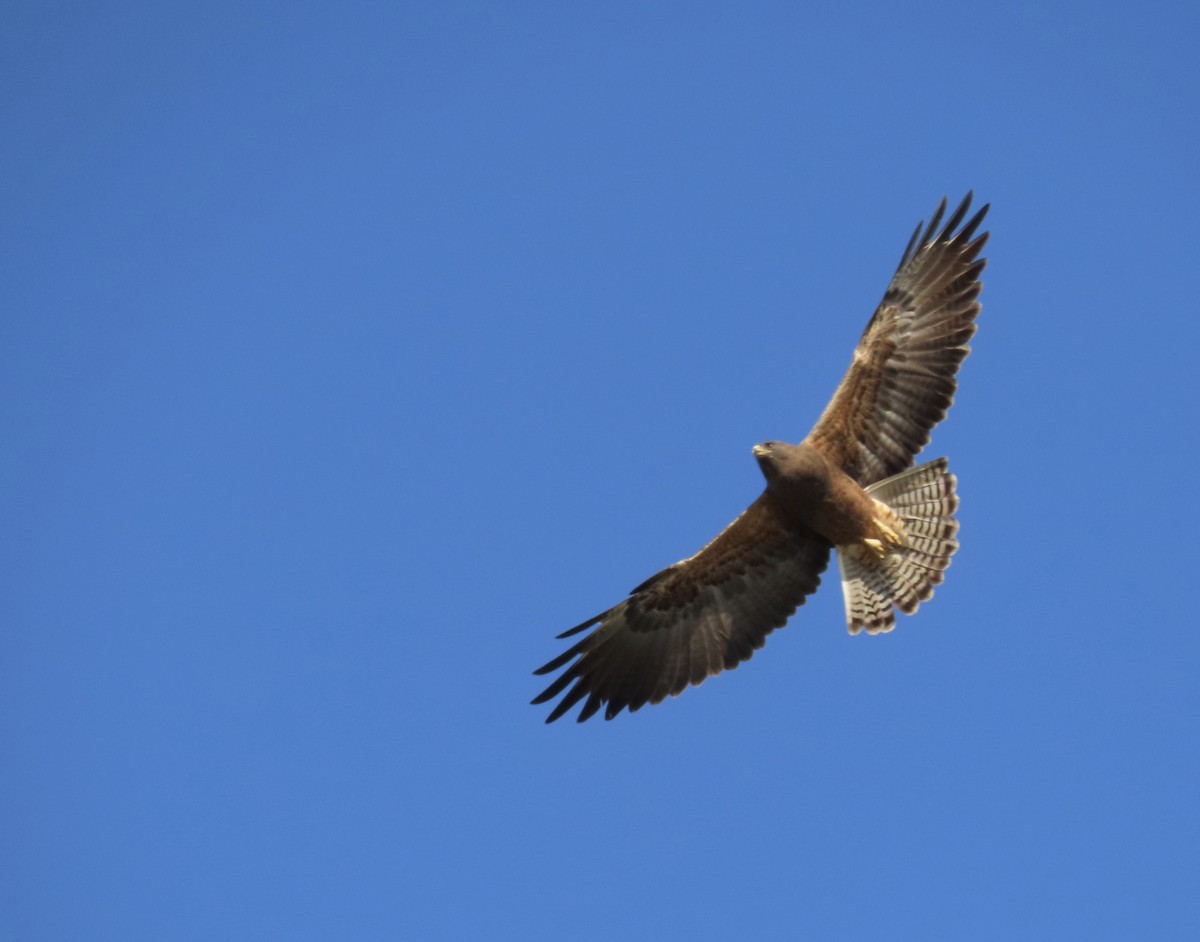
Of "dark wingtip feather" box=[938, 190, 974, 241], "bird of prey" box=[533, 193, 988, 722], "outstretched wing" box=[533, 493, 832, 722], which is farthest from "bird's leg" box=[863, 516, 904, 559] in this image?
"dark wingtip feather" box=[938, 190, 974, 241]

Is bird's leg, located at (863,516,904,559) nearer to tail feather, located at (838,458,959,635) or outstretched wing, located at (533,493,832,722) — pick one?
tail feather, located at (838,458,959,635)

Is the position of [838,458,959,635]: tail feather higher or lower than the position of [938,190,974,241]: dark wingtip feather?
lower

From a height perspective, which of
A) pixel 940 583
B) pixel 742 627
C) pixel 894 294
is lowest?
pixel 940 583

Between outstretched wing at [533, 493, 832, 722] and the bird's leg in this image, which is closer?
the bird's leg

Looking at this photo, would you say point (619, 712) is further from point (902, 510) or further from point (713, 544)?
point (902, 510)

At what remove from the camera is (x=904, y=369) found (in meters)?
14.4

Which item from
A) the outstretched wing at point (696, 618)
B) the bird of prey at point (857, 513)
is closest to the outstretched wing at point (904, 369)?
the bird of prey at point (857, 513)

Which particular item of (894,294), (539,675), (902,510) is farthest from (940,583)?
(539,675)

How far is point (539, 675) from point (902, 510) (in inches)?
155

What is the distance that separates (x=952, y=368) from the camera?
563 inches

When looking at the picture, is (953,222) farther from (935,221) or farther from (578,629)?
(578,629)

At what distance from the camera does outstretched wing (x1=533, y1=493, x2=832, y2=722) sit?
14.8 m

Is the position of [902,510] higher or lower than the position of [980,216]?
lower

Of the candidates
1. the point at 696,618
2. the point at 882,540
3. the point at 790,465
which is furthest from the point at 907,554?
the point at 696,618
